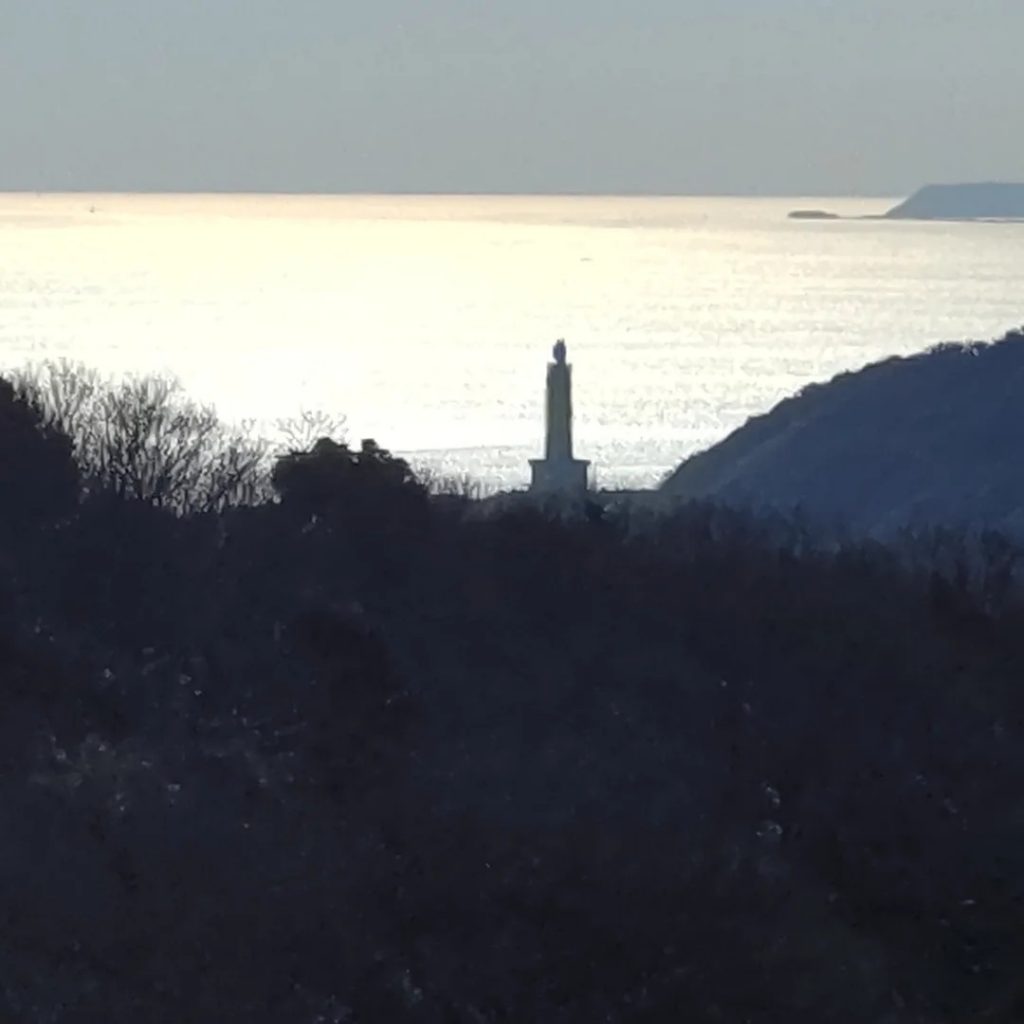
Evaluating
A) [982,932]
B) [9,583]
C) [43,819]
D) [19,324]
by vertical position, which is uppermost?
[19,324]

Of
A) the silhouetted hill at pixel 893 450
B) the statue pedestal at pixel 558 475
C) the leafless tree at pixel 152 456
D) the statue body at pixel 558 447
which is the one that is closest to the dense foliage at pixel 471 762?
the leafless tree at pixel 152 456

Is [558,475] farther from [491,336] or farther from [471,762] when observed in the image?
[491,336]

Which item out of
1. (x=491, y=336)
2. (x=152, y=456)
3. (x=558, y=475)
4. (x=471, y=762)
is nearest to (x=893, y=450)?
(x=558, y=475)

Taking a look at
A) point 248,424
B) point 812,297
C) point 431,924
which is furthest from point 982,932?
point 812,297

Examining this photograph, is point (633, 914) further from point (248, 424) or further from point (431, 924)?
point (248, 424)

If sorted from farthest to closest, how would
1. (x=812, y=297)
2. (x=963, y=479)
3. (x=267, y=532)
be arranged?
(x=812, y=297)
(x=963, y=479)
(x=267, y=532)

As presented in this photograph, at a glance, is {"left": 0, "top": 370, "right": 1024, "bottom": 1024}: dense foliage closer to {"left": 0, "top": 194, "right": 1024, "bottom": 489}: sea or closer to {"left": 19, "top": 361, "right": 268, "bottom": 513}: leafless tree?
{"left": 19, "top": 361, "right": 268, "bottom": 513}: leafless tree
